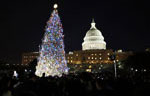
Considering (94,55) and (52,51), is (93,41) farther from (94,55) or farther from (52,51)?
(52,51)

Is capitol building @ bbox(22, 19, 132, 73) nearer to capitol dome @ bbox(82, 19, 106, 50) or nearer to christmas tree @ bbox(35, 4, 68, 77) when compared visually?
capitol dome @ bbox(82, 19, 106, 50)

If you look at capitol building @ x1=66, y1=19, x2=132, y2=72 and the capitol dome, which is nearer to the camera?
capitol building @ x1=66, y1=19, x2=132, y2=72

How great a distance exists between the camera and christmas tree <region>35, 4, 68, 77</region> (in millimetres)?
25625

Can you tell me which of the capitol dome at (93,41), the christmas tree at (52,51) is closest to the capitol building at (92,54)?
the capitol dome at (93,41)

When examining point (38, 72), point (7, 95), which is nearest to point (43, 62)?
point (38, 72)

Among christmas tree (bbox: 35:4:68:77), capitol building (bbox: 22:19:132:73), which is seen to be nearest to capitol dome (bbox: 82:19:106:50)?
capitol building (bbox: 22:19:132:73)

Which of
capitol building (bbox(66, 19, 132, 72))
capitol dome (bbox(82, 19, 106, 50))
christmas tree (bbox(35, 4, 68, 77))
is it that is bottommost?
christmas tree (bbox(35, 4, 68, 77))

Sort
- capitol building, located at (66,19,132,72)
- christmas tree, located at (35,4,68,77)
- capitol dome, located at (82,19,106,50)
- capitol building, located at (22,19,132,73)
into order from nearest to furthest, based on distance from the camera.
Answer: christmas tree, located at (35,4,68,77) → capitol building, located at (66,19,132,72) → capitol building, located at (22,19,132,73) → capitol dome, located at (82,19,106,50)

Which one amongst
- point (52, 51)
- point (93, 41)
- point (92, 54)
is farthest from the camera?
point (93, 41)

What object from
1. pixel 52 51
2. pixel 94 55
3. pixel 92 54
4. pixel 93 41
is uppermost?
pixel 93 41

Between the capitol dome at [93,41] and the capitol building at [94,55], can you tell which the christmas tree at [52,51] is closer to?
the capitol building at [94,55]

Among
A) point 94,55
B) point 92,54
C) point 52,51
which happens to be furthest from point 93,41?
point 52,51

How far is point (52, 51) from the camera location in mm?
26109

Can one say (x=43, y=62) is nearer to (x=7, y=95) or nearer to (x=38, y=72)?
(x=38, y=72)
